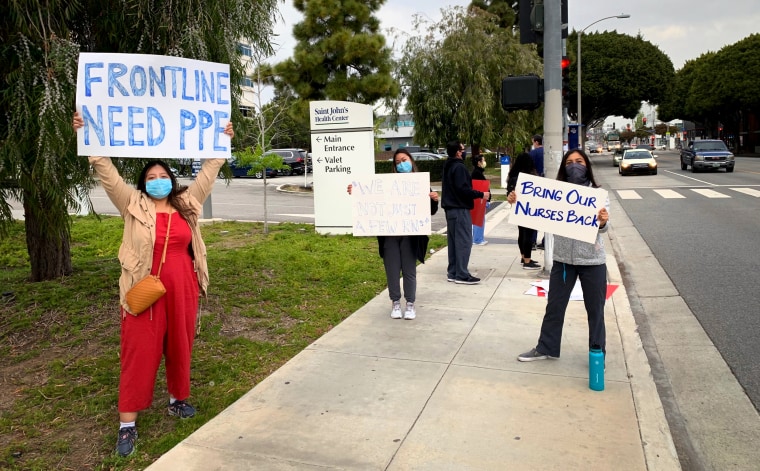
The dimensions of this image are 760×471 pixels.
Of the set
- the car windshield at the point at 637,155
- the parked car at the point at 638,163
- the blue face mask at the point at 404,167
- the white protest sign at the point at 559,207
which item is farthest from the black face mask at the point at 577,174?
the car windshield at the point at 637,155

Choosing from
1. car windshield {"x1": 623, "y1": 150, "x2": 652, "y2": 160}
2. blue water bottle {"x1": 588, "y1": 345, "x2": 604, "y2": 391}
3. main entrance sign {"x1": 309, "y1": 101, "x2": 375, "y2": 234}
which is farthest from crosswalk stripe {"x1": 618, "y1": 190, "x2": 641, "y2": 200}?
blue water bottle {"x1": 588, "y1": 345, "x2": 604, "y2": 391}

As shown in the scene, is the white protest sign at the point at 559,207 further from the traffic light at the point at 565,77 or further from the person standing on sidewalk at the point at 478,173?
the traffic light at the point at 565,77

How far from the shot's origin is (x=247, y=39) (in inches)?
238

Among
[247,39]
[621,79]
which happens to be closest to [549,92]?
[247,39]

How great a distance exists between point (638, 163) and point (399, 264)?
28.3 meters

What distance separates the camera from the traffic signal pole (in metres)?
8.05

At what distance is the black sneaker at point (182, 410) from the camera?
161 inches

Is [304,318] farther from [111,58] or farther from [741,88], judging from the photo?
[741,88]

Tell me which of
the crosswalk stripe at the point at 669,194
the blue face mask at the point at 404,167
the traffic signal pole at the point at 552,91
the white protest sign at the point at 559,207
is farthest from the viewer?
the crosswalk stripe at the point at 669,194

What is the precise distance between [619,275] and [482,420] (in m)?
5.50

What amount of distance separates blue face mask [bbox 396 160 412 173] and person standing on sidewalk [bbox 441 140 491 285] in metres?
1.10

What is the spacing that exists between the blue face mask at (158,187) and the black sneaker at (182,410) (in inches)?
54.8

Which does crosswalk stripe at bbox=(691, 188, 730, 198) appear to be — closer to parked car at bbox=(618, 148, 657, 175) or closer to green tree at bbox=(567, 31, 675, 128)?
parked car at bbox=(618, 148, 657, 175)

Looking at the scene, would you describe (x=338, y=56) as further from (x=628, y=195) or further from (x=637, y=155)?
(x=637, y=155)
